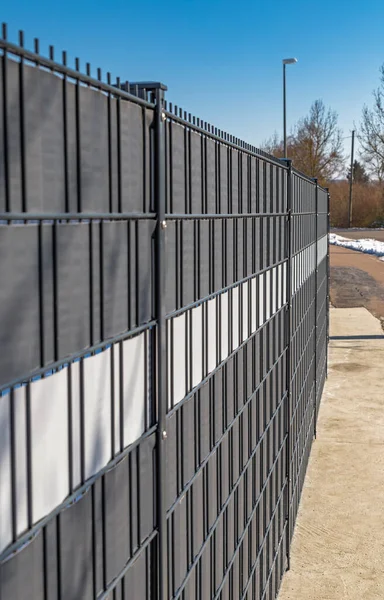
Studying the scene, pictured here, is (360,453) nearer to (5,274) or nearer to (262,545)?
(262,545)

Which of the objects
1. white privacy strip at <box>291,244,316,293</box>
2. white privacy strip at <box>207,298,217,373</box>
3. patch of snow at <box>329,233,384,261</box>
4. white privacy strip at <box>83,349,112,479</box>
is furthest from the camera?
patch of snow at <box>329,233,384,261</box>

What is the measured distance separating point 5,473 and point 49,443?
233 millimetres

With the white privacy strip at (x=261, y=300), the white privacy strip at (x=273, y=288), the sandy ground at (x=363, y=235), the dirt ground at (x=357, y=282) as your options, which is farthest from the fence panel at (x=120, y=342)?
the sandy ground at (x=363, y=235)

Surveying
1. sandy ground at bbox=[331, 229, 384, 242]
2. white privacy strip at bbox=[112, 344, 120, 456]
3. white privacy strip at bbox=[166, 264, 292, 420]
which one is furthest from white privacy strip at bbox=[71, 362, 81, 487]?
sandy ground at bbox=[331, 229, 384, 242]

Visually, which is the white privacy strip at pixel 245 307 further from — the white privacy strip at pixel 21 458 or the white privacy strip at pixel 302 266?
the white privacy strip at pixel 21 458

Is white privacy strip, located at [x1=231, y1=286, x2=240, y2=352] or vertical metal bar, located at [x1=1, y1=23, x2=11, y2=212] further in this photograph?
white privacy strip, located at [x1=231, y1=286, x2=240, y2=352]

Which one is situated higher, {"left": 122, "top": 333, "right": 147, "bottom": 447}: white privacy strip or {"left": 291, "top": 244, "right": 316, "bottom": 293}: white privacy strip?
{"left": 291, "top": 244, "right": 316, "bottom": 293}: white privacy strip

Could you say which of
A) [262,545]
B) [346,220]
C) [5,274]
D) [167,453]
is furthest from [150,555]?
[346,220]

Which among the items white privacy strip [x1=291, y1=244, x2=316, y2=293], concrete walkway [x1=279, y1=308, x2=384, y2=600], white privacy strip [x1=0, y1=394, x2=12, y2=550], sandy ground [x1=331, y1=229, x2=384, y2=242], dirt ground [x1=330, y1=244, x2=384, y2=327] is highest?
sandy ground [x1=331, y1=229, x2=384, y2=242]

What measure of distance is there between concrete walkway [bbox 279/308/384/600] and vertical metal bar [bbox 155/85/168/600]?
12.0ft

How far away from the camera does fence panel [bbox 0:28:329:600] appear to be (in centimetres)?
199

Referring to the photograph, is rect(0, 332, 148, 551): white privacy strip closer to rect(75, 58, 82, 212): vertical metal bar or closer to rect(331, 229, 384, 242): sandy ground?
rect(75, 58, 82, 212): vertical metal bar

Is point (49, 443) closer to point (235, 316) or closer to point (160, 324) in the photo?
point (160, 324)

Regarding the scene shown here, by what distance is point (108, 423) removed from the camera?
2529mm
